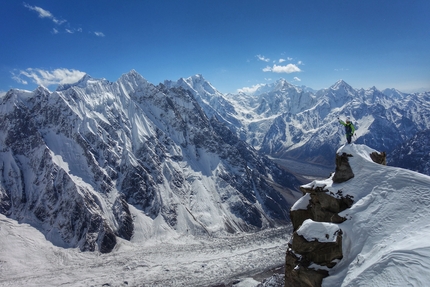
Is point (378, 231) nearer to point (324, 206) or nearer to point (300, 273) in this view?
point (324, 206)

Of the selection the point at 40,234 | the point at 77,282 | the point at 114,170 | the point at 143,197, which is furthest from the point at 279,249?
the point at 40,234

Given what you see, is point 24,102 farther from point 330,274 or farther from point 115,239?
point 330,274

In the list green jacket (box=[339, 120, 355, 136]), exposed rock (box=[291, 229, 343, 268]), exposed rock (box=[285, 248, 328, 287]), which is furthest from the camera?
green jacket (box=[339, 120, 355, 136])

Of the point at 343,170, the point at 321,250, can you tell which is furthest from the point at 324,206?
the point at 321,250

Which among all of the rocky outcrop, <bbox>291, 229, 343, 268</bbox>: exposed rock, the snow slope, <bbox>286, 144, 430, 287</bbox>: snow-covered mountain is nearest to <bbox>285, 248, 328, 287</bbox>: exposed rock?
the rocky outcrop

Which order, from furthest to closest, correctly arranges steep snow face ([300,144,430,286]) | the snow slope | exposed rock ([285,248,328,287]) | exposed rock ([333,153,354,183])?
the snow slope < exposed rock ([333,153,354,183]) < exposed rock ([285,248,328,287]) < steep snow face ([300,144,430,286])

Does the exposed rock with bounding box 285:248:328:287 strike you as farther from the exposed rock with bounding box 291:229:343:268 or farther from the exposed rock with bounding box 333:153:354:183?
the exposed rock with bounding box 333:153:354:183

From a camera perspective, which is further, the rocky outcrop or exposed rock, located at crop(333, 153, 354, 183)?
exposed rock, located at crop(333, 153, 354, 183)
